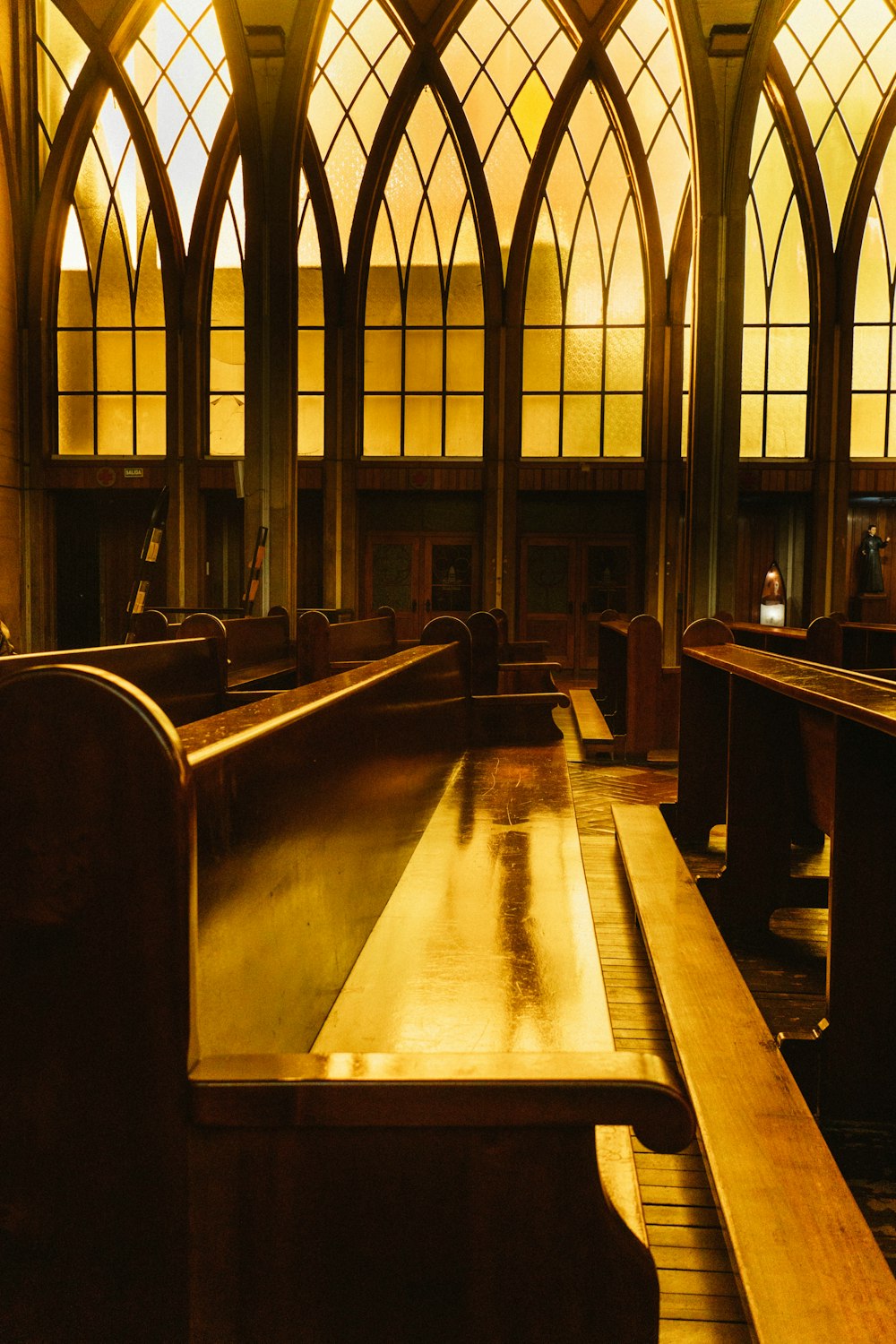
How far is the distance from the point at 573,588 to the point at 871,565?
4012mm

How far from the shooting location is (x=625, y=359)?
A: 14.1 m

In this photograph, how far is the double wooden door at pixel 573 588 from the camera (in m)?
14.5

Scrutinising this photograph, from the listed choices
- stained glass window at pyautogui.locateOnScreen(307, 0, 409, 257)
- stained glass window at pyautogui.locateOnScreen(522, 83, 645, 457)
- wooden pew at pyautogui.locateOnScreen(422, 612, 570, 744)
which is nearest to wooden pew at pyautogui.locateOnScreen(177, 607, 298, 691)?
wooden pew at pyautogui.locateOnScreen(422, 612, 570, 744)

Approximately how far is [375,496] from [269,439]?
4.71 meters

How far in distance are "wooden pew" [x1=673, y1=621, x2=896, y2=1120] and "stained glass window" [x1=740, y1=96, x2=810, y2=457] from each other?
10.5 metres

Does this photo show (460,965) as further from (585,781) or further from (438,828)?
(585,781)

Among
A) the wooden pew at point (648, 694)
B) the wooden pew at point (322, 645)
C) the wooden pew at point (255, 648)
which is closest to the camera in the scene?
the wooden pew at point (255, 648)

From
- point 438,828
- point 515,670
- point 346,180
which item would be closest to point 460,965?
point 438,828

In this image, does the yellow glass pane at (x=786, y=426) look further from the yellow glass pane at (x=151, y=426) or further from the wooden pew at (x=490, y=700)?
the wooden pew at (x=490, y=700)

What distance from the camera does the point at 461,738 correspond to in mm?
4539

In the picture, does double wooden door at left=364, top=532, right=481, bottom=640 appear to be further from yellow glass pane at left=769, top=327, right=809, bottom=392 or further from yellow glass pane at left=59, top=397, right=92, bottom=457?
yellow glass pane at left=769, top=327, right=809, bottom=392

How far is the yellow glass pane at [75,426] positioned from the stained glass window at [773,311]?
29.7 ft

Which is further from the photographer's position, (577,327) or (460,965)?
(577,327)

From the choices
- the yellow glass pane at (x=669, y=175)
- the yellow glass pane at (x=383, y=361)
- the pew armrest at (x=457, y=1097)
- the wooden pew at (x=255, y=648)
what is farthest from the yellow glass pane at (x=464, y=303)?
the pew armrest at (x=457, y=1097)
